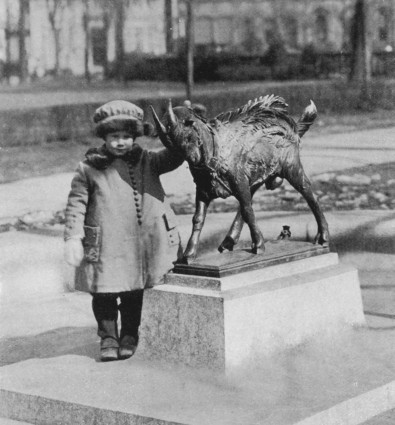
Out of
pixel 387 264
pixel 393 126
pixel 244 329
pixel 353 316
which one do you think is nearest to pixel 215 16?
pixel 393 126

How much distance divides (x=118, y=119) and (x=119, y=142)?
0.41ft

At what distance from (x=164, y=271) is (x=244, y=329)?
1.58 ft

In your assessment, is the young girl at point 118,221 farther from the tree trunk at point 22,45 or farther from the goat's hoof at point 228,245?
the tree trunk at point 22,45

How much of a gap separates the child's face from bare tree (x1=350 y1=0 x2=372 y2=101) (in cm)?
605

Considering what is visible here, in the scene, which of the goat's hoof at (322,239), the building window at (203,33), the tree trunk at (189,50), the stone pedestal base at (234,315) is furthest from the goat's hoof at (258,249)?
the building window at (203,33)

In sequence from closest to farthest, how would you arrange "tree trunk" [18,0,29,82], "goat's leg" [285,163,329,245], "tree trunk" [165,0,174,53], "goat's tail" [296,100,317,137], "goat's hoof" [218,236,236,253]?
"goat's hoof" [218,236,236,253] → "goat's leg" [285,163,329,245] → "goat's tail" [296,100,317,137] → "tree trunk" [18,0,29,82] → "tree trunk" [165,0,174,53]

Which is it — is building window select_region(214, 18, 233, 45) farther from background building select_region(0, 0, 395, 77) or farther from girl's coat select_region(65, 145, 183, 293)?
girl's coat select_region(65, 145, 183, 293)

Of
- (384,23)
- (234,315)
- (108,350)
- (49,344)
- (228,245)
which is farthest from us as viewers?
(384,23)

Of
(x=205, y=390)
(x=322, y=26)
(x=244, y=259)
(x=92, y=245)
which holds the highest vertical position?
(x=322, y=26)

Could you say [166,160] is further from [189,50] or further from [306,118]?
[189,50]

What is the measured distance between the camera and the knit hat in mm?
4906

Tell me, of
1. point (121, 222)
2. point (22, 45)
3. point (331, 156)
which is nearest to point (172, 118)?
point (121, 222)

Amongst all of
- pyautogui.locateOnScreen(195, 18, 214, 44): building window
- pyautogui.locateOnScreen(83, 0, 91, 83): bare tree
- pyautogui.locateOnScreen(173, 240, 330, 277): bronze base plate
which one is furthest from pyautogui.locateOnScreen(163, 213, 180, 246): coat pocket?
pyautogui.locateOnScreen(195, 18, 214, 44): building window

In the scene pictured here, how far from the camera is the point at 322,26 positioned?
1057 centimetres
